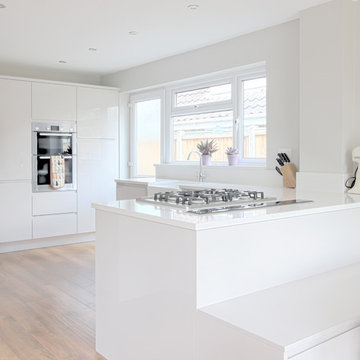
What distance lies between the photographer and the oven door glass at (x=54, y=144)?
17.0ft

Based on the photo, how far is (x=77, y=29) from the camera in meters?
3.83

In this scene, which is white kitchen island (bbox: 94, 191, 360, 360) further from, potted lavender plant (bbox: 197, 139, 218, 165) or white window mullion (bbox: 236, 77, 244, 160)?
potted lavender plant (bbox: 197, 139, 218, 165)

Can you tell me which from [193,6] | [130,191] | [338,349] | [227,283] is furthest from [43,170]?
[338,349]

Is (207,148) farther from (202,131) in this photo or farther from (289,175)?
(289,175)

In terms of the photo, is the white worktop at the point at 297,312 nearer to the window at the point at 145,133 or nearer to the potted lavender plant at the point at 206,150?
the potted lavender plant at the point at 206,150

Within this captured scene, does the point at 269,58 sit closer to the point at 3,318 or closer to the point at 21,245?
the point at 3,318

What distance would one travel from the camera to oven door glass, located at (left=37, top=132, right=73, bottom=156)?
17.0ft

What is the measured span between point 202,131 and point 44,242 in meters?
2.54

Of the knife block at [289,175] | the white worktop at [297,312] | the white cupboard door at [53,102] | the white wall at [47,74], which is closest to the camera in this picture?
the white worktop at [297,312]

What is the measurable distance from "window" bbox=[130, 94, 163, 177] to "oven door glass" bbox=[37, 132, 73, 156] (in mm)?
965

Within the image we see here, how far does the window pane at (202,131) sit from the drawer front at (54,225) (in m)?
1.62

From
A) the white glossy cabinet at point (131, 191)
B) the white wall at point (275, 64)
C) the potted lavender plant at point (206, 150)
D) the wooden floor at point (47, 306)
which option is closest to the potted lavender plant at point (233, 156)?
the potted lavender plant at point (206, 150)

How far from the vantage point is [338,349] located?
5.06ft

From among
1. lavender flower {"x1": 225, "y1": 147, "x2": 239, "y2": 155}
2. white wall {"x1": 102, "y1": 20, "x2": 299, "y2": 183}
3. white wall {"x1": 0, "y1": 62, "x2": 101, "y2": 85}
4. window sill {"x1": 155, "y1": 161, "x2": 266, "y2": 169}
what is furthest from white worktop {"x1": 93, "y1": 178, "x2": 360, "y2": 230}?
white wall {"x1": 0, "y1": 62, "x2": 101, "y2": 85}
